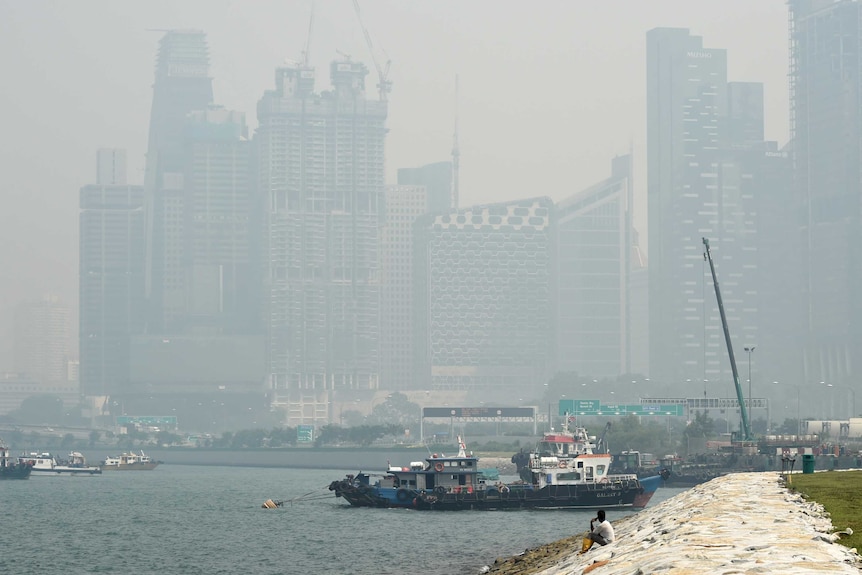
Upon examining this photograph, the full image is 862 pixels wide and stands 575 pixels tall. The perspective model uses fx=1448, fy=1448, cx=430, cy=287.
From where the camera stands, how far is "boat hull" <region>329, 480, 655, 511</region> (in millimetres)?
114625

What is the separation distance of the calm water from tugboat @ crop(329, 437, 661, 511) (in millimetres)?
2163

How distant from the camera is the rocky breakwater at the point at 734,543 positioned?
32.4 meters

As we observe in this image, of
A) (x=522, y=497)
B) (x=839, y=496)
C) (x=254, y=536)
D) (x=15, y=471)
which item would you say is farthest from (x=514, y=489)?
(x=15, y=471)

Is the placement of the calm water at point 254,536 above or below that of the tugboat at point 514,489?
below

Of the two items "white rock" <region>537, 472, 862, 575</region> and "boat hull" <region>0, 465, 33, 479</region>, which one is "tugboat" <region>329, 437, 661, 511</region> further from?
"boat hull" <region>0, 465, 33, 479</region>

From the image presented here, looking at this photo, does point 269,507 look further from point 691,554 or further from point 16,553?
point 691,554

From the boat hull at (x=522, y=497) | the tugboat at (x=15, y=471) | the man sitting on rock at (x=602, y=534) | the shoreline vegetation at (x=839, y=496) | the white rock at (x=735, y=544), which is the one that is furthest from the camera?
the tugboat at (x=15, y=471)

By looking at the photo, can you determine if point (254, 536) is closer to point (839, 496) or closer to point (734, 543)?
point (839, 496)

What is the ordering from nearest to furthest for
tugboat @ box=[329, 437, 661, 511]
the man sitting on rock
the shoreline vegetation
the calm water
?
the shoreline vegetation < the man sitting on rock < the calm water < tugboat @ box=[329, 437, 661, 511]

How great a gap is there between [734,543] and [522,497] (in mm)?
81186

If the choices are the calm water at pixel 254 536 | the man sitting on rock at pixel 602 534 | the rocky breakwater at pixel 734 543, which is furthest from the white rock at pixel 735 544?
the calm water at pixel 254 536

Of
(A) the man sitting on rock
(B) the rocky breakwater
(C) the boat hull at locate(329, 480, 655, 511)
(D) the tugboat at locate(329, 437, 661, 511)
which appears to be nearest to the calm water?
Answer: (C) the boat hull at locate(329, 480, 655, 511)

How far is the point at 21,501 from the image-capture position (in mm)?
141625

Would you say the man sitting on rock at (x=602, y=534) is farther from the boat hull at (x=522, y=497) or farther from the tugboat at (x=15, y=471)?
the tugboat at (x=15, y=471)
